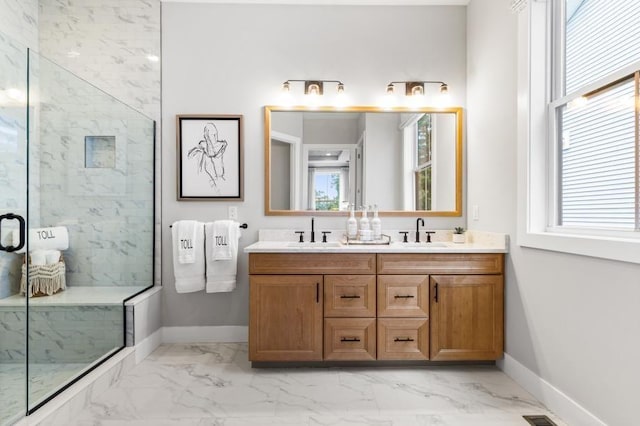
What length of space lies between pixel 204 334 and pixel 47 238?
4.34 ft

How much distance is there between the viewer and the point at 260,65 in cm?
287

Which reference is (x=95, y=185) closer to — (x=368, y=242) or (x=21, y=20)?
(x=21, y=20)

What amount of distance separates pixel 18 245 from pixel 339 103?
2299mm

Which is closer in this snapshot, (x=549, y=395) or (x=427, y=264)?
(x=549, y=395)

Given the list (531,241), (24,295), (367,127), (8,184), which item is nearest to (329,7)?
(367,127)

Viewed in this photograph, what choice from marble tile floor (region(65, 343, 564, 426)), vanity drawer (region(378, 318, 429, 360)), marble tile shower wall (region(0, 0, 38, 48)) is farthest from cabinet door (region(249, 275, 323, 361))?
marble tile shower wall (region(0, 0, 38, 48))

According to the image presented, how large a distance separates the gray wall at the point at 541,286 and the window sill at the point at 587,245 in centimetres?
4

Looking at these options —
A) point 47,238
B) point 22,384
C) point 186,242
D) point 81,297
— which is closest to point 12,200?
point 47,238

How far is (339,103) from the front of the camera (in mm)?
2879

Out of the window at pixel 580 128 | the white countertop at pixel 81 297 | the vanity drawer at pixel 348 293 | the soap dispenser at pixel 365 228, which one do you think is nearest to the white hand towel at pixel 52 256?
the white countertop at pixel 81 297

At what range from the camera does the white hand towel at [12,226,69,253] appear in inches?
75.6

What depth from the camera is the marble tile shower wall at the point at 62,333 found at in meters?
1.91

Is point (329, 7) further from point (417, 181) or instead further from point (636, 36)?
point (636, 36)

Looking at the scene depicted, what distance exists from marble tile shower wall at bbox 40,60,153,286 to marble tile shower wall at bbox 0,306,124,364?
30cm
